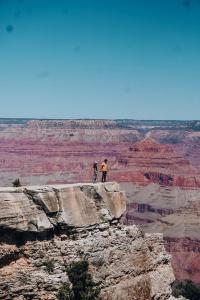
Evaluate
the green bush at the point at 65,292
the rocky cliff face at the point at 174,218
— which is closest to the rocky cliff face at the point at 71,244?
the green bush at the point at 65,292

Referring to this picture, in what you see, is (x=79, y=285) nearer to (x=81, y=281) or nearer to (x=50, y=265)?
(x=81, y=281)

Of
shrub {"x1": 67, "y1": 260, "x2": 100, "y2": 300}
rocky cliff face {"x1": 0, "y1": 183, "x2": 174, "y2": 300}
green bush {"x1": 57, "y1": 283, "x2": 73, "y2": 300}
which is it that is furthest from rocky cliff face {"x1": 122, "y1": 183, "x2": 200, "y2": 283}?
green bush {"x1": 57, "y1": 283, "x2": 73, "y2": 300}

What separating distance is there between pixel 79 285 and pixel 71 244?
1.39 metres

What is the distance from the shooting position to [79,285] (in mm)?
18750

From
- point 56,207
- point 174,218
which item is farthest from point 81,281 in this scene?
point 174,218

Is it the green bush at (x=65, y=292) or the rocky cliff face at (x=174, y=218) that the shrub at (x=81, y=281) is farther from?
the rocky cliff face at (x=174, y=218)

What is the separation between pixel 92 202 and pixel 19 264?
381cm

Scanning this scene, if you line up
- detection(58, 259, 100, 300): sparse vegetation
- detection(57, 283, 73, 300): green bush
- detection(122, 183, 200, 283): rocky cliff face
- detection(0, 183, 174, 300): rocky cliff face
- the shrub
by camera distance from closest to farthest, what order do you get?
detection(0, 183, 174, 300): rocky cliff face, detection(57, 283, 73, 300): green bush, detection(58, 259, 100, 300): sparse vegetation, the shrub, detection(122, 183, 200, 283): rocky cliff face

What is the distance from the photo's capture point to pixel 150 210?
132750 mm

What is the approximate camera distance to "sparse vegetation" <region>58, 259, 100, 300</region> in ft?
60.0

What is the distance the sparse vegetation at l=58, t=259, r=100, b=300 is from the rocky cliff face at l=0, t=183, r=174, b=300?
21cm

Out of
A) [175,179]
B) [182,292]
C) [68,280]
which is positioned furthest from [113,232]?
[175,179]

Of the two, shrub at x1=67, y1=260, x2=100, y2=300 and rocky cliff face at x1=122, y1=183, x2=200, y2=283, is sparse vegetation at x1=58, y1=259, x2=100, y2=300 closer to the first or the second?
shrub at x1=67, y1=260, x2=100, y2=300

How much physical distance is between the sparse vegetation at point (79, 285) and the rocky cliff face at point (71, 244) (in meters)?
0.21
